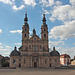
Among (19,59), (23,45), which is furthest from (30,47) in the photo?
(19,59)

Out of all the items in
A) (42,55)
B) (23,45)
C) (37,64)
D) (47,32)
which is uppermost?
(47,32)

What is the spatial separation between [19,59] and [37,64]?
8.23 metres

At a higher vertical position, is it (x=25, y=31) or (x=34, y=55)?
(x=25, y=31)

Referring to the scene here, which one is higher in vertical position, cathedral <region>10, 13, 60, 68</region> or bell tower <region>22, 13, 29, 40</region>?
bell tower <region>22, 13, 29, 40</region>

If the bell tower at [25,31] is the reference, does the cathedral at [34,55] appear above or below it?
below

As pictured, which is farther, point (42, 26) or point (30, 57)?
point (42, 26)

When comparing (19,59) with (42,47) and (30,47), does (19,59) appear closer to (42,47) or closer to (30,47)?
(30,47)

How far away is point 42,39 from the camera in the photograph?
61719 mm

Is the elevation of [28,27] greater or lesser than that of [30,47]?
greater

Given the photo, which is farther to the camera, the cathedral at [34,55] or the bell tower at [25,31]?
the bell tower at [25,31]

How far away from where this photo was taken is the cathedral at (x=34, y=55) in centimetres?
5900

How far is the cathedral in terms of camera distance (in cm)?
5900

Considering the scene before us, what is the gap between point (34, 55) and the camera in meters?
59.4

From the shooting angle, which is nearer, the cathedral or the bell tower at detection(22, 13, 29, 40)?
the cathedral
